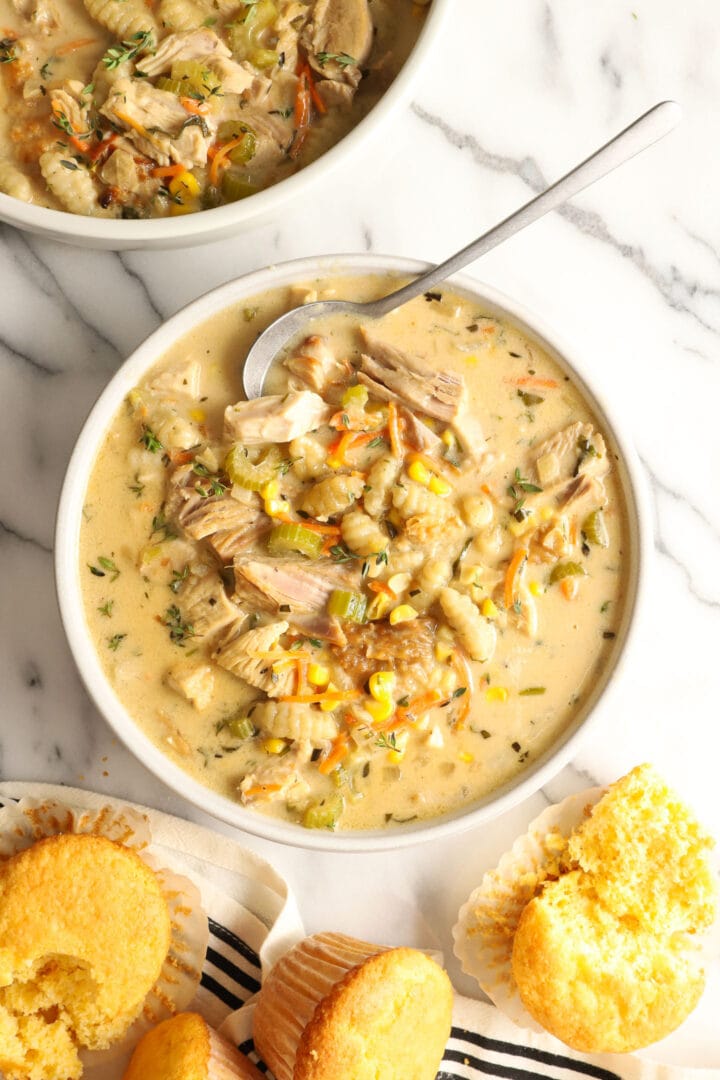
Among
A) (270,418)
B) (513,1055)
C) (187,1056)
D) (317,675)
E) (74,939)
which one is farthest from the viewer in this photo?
(513,1055)

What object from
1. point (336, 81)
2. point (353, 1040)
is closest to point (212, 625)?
point (353, 1040)

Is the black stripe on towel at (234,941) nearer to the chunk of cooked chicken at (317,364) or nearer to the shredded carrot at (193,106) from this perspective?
the chunk of cooked chicken at (317,364)

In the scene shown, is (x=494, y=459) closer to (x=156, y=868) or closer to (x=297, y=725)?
(x=297, y=725)

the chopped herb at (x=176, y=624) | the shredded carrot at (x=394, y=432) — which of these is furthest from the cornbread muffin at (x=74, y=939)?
the shredded carrot at (x=394, y=432)

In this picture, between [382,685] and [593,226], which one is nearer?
[382,685]

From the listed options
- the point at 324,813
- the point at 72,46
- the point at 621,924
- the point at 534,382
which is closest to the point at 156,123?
the point at 72,46

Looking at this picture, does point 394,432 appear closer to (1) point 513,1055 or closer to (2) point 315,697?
(2) point 315,697

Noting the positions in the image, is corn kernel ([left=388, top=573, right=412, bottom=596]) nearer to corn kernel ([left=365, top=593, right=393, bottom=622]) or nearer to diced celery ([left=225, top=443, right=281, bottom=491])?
corn kernel ([left=365, top=593, right=393, bottom=622])
